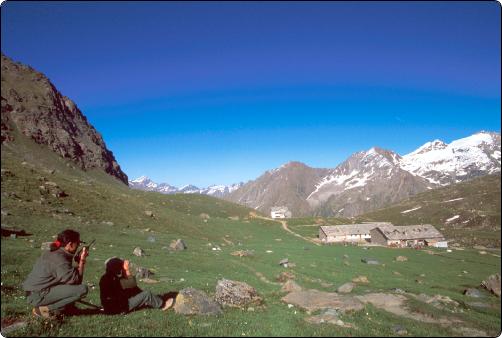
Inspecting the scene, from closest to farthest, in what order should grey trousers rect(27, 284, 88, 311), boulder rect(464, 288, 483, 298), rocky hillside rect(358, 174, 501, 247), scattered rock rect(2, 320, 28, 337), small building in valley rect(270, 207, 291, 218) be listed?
scattered rock rect(2, 320, 28, 337) → grey trousers rect(27, 284, 88, 311) → rocky hillside rect(358, 174, 501, 247) → boulder rect(464, 288, 483, 298) → small building in valley rect(270, 207, 291, 218)

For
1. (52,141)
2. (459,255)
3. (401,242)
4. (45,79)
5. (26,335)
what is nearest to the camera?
(26,335)

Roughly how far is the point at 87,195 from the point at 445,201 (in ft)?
216

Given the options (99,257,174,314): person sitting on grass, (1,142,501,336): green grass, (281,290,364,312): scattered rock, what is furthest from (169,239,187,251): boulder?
(99,257,174,314): person sitting on grass

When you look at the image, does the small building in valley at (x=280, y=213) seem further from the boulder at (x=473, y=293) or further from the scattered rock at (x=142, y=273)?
the boulder at (x=473, y=293)

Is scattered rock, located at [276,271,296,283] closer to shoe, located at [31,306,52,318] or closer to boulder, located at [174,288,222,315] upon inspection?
boulder, located at [174,288,222,315]

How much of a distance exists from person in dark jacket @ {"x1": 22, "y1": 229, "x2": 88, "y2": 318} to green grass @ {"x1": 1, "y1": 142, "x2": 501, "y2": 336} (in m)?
0.82

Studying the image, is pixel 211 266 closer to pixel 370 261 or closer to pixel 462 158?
pixel 370 261

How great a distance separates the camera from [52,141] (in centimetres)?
16200

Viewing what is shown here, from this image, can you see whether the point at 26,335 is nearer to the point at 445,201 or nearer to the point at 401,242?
the point at 401,242

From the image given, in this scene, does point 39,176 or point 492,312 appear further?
point 39,176

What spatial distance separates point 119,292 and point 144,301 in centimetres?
139

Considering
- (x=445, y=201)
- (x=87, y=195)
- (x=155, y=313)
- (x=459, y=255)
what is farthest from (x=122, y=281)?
(x=87, y=195)

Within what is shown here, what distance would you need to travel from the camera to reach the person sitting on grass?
1617cm

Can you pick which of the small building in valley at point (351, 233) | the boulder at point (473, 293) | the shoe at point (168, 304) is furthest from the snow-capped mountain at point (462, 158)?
the shoe at point (168, 304)
